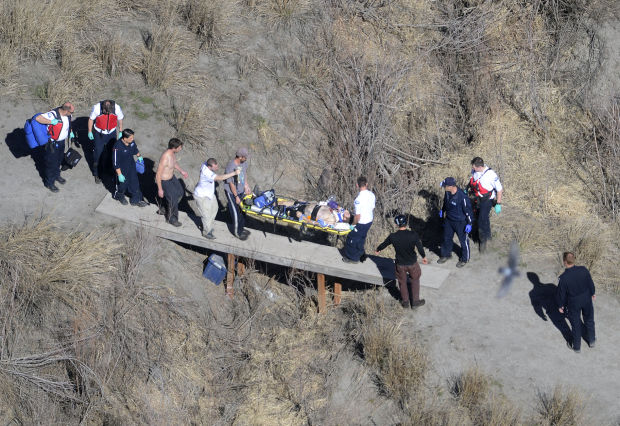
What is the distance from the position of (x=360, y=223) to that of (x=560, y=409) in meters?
3.54

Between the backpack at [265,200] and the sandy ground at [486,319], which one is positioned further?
the backpack at [265,200]

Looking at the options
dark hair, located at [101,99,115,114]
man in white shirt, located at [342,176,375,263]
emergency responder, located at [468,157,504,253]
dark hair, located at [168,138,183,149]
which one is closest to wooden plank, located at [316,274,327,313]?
man in white shirt, located at [342,176,375,263]

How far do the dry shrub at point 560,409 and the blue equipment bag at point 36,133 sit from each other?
309 inches

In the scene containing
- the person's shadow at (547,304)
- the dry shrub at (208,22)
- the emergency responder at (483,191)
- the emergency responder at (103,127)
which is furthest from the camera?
the dry shrub at (208,22)

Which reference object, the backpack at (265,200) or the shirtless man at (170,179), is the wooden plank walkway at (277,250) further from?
the backpack at (265,200)

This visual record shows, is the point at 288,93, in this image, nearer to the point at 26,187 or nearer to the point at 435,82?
the point at 435,82

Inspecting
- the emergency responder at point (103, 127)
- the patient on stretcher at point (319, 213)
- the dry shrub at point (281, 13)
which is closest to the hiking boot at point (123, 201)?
the emergency responder at point (103, 127)

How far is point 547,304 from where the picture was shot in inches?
447

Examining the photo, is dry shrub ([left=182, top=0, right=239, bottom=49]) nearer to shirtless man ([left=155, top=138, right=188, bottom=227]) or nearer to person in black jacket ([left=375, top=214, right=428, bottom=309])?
shirtless man ([left=155, top=138, right=188, bottom=227])

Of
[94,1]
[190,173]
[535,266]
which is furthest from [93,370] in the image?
[94,1]

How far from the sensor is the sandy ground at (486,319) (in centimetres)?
1025

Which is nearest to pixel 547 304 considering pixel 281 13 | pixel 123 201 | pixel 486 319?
pixel 486 319

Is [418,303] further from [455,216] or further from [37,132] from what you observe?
[37,132]

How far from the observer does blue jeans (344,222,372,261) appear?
36.2 ft
